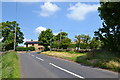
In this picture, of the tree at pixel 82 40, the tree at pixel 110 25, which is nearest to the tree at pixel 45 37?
the tree at pixel 82 40

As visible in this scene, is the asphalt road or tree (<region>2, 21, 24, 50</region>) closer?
the asphalt road

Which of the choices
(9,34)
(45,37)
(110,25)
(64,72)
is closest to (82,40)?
(45,37)

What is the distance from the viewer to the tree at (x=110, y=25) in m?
16.0

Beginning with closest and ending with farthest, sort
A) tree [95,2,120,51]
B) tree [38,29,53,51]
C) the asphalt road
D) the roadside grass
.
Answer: the roadside grass
the asphalt road
tree [95,2,120,51]
tree [38,29,53,51]

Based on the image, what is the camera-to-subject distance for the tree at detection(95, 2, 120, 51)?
16.0 metres

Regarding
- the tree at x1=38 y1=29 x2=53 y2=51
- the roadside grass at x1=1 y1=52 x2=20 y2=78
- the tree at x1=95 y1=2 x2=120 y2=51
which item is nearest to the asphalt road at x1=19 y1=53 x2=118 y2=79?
the roadside grass at x1=1 y1=52 x2=20 y2=78

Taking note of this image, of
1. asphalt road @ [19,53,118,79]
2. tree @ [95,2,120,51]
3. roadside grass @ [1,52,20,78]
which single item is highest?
tree @ [95,2,120,51]

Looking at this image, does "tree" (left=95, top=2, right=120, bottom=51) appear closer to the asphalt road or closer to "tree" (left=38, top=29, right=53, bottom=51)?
the asphalt road

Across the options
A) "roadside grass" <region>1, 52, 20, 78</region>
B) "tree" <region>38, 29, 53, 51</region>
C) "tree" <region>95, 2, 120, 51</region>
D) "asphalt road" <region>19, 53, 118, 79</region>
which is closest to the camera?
"roadside grass" <region>1, 52, 20, 78</region>

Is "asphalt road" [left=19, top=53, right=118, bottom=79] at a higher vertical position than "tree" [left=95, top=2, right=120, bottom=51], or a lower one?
lower

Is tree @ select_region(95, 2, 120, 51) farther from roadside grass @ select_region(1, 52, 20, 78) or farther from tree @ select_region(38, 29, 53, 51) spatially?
tree @ select_region(38, 29, 53, 51)

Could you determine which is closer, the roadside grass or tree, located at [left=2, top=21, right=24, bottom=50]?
the roadside grass

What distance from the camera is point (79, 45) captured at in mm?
61688

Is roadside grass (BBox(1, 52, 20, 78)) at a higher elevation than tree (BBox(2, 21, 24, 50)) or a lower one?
lower
